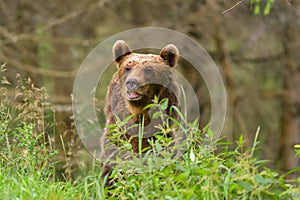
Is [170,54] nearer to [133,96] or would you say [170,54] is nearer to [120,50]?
[120,50]

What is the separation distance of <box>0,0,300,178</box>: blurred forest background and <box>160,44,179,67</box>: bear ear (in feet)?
15.5

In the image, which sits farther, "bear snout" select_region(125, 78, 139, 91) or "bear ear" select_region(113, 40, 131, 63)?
"bear ear" select_region(113, 40, 131, 63)

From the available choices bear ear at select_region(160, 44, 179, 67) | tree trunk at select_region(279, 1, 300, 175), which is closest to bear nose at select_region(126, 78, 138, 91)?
bear ear at select_region(160, 44, 179, 67)

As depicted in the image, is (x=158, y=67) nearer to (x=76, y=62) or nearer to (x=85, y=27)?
(x=85, y=27)

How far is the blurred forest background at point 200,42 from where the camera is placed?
→ 10953 mm

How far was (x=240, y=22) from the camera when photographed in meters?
12.8

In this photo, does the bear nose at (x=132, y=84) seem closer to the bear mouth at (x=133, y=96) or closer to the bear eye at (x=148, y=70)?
the bear mouth at (x=133, y=96)

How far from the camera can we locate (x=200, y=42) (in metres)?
12.3

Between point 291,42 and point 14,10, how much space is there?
5.69 m

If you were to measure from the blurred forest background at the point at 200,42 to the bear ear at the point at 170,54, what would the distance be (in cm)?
473

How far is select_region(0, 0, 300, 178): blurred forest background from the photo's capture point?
11.0 meters

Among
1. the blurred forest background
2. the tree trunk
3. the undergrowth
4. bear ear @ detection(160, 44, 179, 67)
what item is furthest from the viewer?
the tree trunk

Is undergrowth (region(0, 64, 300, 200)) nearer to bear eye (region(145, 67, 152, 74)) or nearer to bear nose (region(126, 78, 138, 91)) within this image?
bear nose (region(126, 78, 138, 91))

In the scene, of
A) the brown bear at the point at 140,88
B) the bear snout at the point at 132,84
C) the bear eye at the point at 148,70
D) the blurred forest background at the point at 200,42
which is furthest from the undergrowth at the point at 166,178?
the blurred forest background at the point at 200,42
